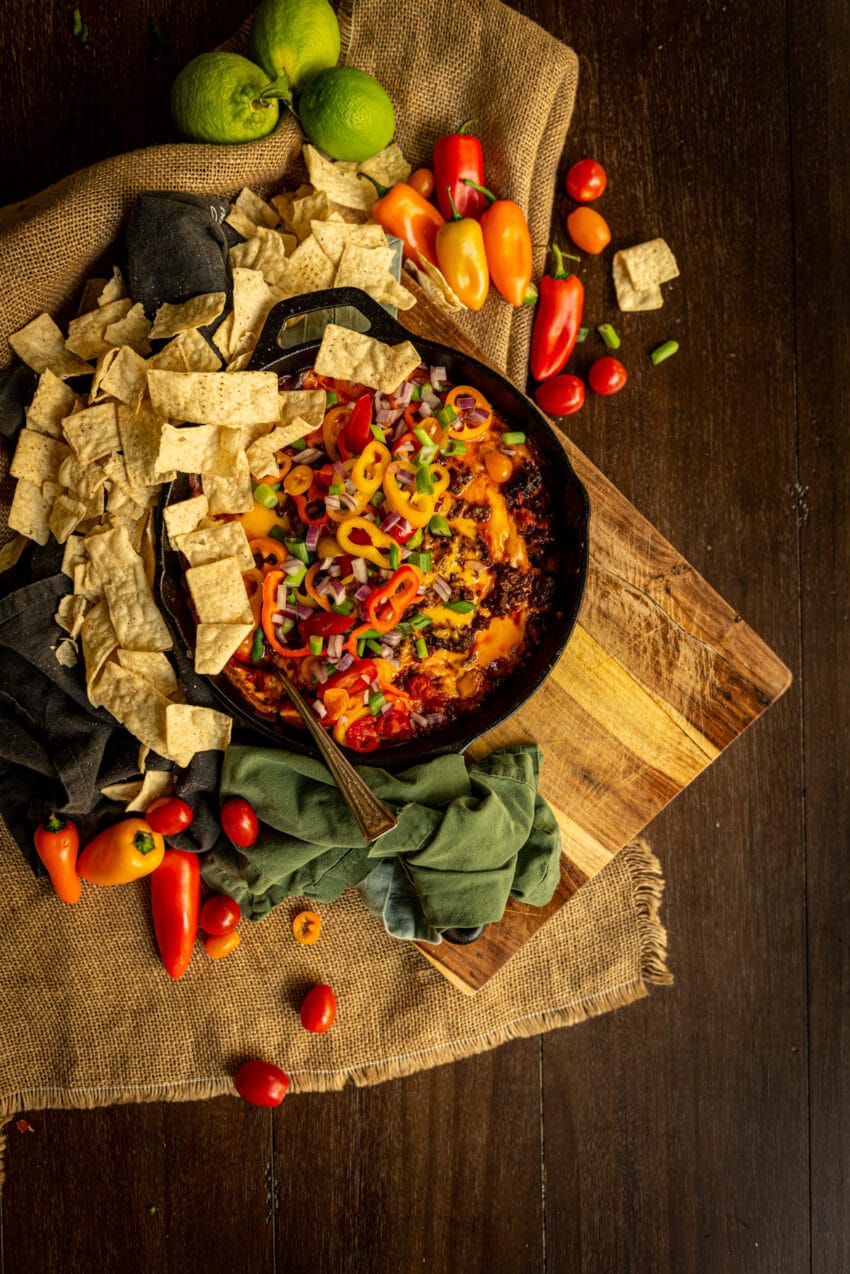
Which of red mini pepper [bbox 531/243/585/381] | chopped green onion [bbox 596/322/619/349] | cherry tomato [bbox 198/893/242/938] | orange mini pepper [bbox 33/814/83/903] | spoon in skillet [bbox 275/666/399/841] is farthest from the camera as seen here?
chopped green onion [bbox 596/322/619/349]

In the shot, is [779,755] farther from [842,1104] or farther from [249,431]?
[249,431]

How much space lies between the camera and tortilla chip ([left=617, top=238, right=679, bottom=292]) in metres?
3.51

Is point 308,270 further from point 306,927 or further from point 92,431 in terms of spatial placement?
point 306,927

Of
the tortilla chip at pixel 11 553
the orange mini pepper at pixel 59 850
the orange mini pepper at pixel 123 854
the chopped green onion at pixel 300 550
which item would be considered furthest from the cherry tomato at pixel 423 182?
the orange mini pepper at pixel 59 850

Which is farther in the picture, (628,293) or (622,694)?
(628,293)

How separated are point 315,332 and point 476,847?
5.36 ft

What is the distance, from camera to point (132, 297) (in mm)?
3049

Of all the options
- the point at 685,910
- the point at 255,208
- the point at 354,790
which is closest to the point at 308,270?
the point at 255,208

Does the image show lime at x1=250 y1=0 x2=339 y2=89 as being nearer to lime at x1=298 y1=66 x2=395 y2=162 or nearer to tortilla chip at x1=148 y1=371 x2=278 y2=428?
lime at x1=298 y1=66 x2=395 y2=162

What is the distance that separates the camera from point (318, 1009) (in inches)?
131

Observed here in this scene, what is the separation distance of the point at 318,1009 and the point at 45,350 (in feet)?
7.37

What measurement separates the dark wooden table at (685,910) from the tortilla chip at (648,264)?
0.37 feet

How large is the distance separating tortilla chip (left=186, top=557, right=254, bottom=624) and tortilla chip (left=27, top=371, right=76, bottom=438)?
0.64 metres

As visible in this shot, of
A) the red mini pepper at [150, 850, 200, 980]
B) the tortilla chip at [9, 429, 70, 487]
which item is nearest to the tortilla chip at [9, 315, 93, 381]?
the tortilla chip at [9, 429, 70, 487]
